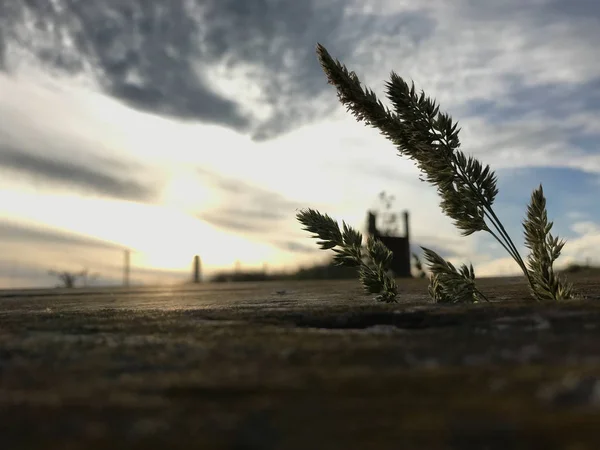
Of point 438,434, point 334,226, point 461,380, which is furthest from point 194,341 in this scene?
point 334,226

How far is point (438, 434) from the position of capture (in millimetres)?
748

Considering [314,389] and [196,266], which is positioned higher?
[196,266]

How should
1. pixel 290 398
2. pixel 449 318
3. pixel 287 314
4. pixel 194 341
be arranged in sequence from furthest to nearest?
pixel 287 314 → pixel 449 318 → pixel 194 341 → pixel 290 398

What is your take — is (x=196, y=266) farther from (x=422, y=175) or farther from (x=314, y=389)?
(x=314, y=389)

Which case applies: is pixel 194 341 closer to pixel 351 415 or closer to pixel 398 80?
pixel 351 415

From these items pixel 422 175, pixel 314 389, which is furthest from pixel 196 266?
pixel 314 389

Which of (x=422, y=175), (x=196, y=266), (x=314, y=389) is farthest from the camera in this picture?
(x=196, y=266)

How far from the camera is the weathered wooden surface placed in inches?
29.9

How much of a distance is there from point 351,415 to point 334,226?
8.51 feet

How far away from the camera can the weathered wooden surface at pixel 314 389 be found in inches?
29.9

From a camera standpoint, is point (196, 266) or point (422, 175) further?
point (196, 266)

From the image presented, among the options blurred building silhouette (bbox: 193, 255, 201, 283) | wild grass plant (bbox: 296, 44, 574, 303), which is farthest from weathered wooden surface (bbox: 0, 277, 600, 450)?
blurred building silhouette (bbox: 193, 255, 201, 283)

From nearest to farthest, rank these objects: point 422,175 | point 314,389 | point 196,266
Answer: point 314,389, point 422,175, point 196,266

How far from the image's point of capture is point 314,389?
0.94 meters
